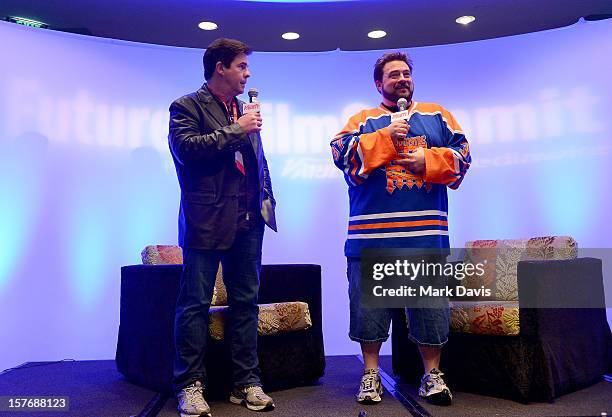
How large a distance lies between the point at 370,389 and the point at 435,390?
26 cm

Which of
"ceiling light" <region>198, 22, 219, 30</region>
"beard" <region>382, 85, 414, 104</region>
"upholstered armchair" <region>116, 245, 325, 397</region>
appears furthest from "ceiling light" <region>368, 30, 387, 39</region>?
"upholstered armchair" <region>116, 245, 325, 397</region>

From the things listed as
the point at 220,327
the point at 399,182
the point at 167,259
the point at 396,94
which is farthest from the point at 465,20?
the point at 220,327

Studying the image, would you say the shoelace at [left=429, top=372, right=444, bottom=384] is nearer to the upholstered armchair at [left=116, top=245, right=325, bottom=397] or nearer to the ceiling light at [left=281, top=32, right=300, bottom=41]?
the upholstered armchair at [left=116, top=245, right=325, bottom=397]

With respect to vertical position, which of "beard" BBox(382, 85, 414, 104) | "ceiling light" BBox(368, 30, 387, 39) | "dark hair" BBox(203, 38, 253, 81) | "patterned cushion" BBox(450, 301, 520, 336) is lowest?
"patterned cushion" BBox(450, 301, 520, 336)

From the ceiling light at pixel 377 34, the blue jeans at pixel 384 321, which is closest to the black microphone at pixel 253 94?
the blue jeans at pixel 384 321

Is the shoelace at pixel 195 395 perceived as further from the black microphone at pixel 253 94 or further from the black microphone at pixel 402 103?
the black microphone at pixel 402 103

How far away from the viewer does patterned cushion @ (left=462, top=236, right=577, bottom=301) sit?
2.86 metres

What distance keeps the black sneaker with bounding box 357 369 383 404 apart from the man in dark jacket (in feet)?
1.26

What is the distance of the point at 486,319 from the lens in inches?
91.4

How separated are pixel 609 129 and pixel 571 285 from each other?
191 cm

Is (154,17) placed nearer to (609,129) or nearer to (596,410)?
(609,129)

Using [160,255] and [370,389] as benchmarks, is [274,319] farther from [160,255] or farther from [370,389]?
[160,255]

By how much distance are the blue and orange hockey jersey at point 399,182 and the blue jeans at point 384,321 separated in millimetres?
145

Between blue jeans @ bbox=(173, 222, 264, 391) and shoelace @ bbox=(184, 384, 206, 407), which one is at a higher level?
blue jeans @ bbox=(173, 222, 264, 391)
